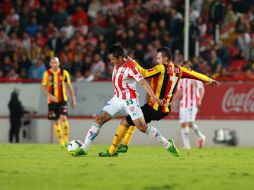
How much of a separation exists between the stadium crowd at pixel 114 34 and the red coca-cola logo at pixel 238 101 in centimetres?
45

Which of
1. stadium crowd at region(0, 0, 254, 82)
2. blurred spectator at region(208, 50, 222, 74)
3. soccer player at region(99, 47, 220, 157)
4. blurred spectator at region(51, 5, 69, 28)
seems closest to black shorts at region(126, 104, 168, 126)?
soccer player at region(99, 47, 220, 157)

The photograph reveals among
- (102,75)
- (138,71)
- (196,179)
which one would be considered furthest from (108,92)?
(196,179)

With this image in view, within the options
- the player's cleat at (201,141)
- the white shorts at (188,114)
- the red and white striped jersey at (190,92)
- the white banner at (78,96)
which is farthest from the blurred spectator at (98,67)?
the player's cleat at (201,141)

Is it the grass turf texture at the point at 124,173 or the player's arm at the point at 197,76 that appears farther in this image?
the player's arm at the point at 197,76

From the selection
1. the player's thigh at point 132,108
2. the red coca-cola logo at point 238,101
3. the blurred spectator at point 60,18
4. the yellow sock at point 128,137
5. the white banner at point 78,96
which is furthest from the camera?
the blurred spectator at point 60,18

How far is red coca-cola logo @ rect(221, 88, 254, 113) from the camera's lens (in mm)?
24703

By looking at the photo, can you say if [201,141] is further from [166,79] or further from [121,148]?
[166,79]

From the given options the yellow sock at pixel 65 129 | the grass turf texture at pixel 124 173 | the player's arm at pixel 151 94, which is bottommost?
the grass turf texture at pixel 124 173

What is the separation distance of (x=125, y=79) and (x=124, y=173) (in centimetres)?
368

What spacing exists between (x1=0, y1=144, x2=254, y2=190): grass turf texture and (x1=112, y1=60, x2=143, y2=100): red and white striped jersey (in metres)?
1.14

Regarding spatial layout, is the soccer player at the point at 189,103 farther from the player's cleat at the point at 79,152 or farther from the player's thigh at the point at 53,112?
the player's cleat at the point at 79,152

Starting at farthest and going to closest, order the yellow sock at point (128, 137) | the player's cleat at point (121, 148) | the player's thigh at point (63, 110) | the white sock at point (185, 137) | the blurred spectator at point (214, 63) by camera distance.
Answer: the blurred spectator at point (214, 63) < the white sock at point (185, 137) < the player's thigh at point (63, 110) < the yellow sock at point (128, 137) < the player's cleat at point (121, 148)

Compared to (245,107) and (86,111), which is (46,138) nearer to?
(86,111)

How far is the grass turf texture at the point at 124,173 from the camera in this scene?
415 inches
